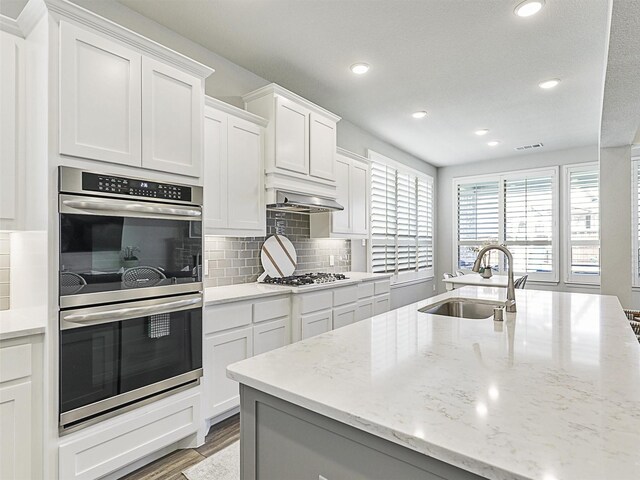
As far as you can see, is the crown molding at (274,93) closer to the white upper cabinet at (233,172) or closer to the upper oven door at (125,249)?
the white upper cabinet at (233,172)

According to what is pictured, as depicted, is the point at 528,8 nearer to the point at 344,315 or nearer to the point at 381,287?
the point at 344,315

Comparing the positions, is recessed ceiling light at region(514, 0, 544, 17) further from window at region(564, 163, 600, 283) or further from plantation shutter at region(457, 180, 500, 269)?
plantation shutter at region(457, 180, 500, 269)

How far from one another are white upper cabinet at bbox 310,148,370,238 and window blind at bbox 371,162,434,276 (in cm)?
55

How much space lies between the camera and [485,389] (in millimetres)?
973

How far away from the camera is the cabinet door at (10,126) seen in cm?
179

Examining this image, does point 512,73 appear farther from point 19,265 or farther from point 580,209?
point 19,265

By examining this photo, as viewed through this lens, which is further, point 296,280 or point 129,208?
point 296,280

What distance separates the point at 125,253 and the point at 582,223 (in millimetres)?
6570

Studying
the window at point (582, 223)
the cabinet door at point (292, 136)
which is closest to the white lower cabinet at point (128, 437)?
the cabinet door at point (292, 136)

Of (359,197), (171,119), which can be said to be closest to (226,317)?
(171,119)

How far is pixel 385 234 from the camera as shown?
5.48m

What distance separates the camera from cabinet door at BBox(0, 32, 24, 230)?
1788 millimetres

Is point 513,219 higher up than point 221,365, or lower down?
higher up

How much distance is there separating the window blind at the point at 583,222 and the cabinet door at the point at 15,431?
6.93 m
